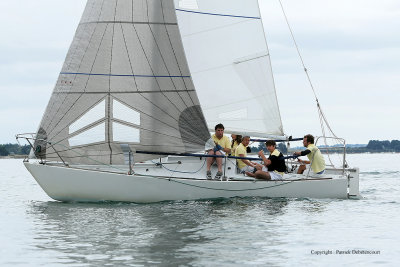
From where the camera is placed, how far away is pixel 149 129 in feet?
54.5

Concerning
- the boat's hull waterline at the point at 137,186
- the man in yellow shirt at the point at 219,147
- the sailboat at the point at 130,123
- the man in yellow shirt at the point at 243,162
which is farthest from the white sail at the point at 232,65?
the boat's hull waterline at the point at 137,186

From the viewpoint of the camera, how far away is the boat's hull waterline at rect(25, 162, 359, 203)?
16.3 metres

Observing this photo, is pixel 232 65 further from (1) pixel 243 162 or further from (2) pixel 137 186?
(2) pixel 137 186

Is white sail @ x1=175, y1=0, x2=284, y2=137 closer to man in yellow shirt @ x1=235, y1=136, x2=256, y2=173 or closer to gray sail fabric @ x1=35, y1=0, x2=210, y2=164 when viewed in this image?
man in yellow shirt @ x1=235, y1=136, x2=256, y2=173

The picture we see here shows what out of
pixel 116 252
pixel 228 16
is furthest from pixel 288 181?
pixel 116 252

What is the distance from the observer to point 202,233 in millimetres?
12461

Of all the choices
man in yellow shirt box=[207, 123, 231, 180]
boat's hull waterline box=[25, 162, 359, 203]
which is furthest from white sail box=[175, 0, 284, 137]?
boat's hull waterline box=[25, 162, 359, 203]

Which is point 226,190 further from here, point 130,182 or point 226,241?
point 226,241

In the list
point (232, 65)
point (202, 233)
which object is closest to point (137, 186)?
point (202, 233)

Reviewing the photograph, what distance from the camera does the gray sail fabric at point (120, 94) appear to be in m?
16.5

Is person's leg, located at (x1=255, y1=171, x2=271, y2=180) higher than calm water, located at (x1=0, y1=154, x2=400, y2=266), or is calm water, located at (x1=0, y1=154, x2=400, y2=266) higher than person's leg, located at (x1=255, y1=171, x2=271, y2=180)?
person's leg, located at (x1=255, y1=171, x2=271, y2=180)

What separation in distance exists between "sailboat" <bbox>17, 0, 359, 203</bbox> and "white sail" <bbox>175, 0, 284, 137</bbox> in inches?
48.4

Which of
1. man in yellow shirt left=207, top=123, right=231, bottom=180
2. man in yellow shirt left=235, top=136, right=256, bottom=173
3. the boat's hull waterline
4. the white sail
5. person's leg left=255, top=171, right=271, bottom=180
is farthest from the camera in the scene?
the white sail

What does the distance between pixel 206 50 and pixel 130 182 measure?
4.39 meters
